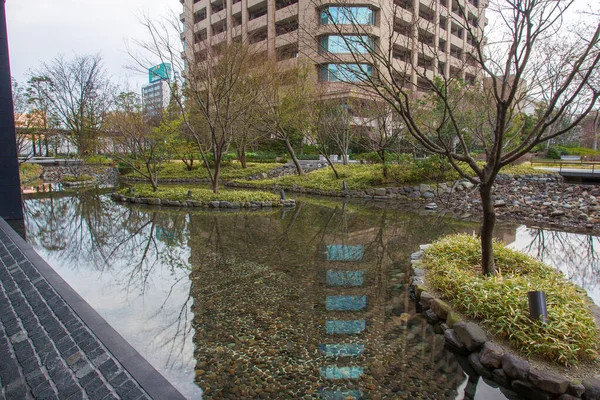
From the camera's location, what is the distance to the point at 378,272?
6363mm

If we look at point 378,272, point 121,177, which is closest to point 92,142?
point 121,177

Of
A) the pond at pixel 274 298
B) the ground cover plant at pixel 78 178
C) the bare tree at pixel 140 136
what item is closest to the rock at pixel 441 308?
the pond at pixel 274 298

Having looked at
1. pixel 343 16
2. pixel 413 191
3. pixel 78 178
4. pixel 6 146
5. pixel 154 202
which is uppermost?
pixel 343 16

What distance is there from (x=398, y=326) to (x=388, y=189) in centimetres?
1182

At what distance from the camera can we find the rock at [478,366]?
351 centimetres

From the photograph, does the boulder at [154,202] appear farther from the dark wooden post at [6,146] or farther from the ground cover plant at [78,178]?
the ground cover plant at [78,178]

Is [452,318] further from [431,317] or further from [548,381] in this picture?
[548,381]

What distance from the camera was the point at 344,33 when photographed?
199 inches

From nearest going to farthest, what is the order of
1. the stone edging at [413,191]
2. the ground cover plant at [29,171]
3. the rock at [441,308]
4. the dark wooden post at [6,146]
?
the rock at [441,308], the dark wooden post at [6,146], the stone edging at [413,191], the ground cover plant at [29,171]

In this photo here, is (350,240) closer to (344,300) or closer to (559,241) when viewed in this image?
(344,300)

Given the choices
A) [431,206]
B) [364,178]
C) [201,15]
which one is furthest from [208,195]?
[201,15]

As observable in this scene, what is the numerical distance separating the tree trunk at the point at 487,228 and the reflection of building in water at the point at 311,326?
3.80 feet

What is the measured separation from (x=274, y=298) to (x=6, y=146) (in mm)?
9297

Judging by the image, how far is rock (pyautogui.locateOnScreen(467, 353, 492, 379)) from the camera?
3506 millimetres
